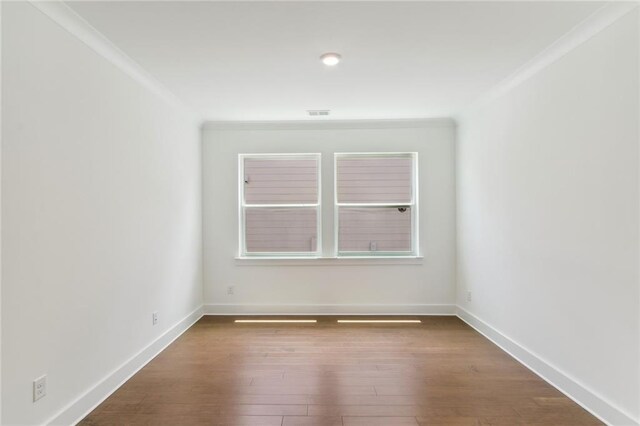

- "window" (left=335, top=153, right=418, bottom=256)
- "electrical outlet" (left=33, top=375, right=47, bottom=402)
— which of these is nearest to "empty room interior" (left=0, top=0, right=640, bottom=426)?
"electrical outlet" (left=33, top=375, right=47, bottom=402)

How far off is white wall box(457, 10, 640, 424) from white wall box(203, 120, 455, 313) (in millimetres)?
885

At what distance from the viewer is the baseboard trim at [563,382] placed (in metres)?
2.09

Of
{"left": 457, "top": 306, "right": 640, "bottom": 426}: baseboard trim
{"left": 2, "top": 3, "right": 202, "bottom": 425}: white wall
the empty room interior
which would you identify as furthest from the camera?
{"left": 457, "top": 306, "right": 640, "bottom": 426}: baseboard trim

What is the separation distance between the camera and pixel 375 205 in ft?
14.9

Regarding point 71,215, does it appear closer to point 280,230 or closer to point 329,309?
point 280,230

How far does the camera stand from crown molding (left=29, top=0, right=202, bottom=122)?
198cm

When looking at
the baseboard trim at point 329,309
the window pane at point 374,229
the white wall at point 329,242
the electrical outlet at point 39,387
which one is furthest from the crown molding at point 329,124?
the electrical outlet at point 39,387

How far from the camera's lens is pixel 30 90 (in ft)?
6.09

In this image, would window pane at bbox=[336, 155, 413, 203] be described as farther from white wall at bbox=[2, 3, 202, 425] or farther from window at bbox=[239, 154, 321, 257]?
white wall at bbox=[2, 3, 202, 425]

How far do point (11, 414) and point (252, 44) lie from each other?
2469 mm

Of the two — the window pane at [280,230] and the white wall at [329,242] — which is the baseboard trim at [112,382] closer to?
the white wall at [329,242]

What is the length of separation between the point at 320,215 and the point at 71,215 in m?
2.83

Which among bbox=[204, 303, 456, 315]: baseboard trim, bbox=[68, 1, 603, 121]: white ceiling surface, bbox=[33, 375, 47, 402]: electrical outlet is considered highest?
bbox=[68, 1, 603, 121]: white ceiling surface

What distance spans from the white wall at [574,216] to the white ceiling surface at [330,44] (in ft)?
1.07
